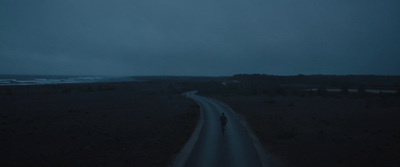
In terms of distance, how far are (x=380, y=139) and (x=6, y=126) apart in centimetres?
3288

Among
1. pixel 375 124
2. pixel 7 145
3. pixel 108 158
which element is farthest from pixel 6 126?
pixel 375 124

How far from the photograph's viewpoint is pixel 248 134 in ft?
60.7

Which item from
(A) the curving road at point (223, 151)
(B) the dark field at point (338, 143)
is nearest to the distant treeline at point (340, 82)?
(B) the dark field at point (338, 143)

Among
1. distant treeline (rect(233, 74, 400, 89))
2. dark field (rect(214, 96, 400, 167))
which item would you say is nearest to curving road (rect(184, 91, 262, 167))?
dark field (rect(214, 96, 400, 167))

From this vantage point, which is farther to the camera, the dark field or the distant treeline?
the distant treeline

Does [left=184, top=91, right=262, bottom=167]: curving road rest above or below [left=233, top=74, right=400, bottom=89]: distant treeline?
below

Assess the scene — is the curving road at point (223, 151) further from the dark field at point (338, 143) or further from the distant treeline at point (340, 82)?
the distant treeline at point (340, 82)

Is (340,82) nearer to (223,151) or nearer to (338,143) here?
(338,143)

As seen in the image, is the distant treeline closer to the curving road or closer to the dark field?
the dark field

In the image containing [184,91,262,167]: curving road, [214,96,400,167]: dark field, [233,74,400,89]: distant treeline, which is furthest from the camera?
[233,74,400,89]: distant treeline

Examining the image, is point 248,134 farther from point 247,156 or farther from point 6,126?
point 6,126

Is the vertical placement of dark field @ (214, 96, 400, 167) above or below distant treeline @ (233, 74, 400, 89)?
below

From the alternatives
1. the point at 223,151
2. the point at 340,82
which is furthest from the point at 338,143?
the point at 340,82

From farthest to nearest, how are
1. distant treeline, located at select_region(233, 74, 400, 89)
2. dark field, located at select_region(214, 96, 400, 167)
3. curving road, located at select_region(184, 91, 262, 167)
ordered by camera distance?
distant treeline, located at select_region(233, 74, 400, 89), dark field, located at select_region(214, 96, 400, 167), curving road, located at select_region(184, 91, 262, 167)
